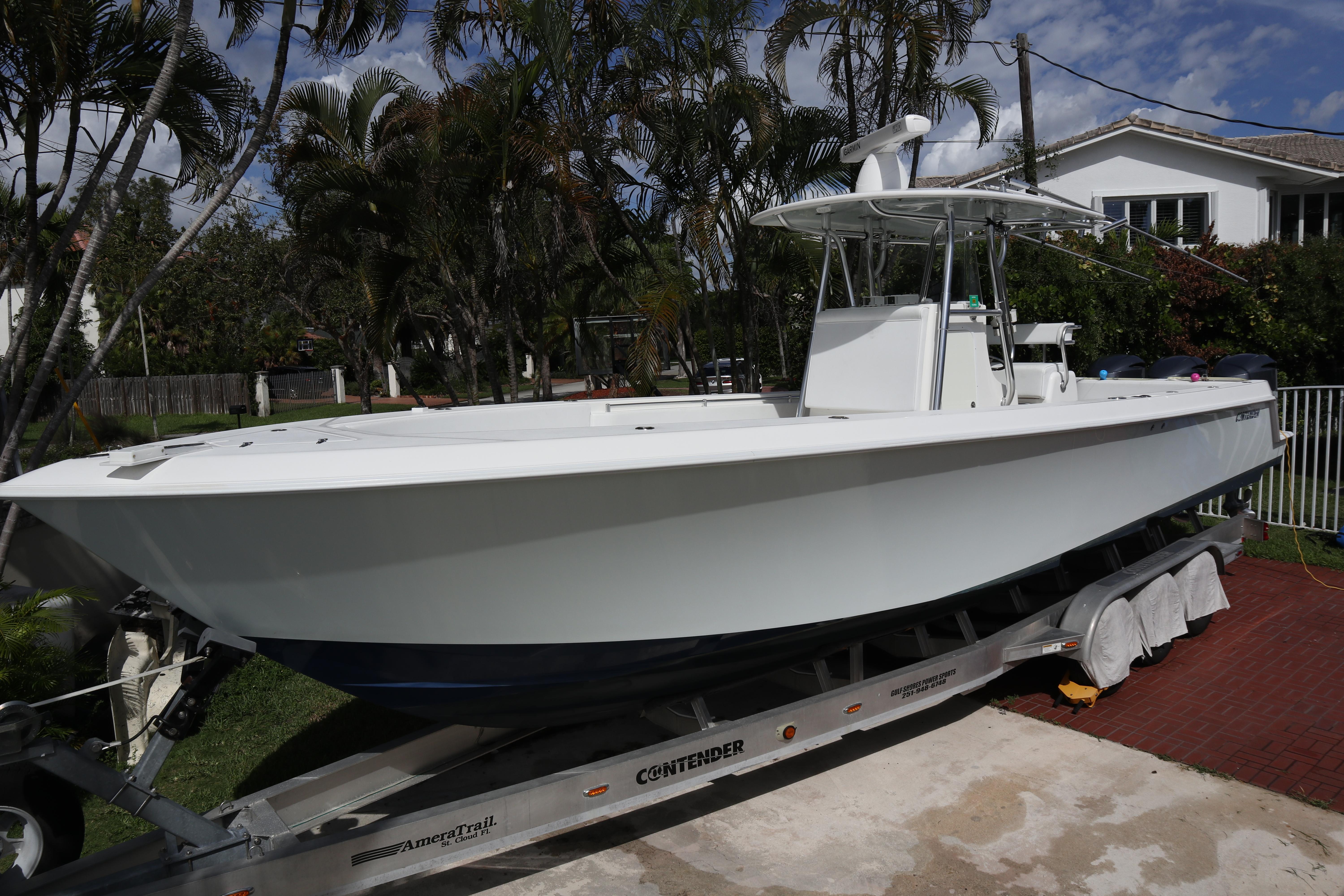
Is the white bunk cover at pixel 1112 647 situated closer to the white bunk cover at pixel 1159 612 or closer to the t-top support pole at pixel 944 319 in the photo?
the white bunk cover at pixel 1159 612

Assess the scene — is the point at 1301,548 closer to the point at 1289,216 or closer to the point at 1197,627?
the point at 1197,627

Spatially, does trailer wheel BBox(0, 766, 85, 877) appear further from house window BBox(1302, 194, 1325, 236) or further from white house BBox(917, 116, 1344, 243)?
house window BBox(1302, 194, 1325, 236)

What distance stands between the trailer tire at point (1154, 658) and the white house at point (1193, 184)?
11862mm

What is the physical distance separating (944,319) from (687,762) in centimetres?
220

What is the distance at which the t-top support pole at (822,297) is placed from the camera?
179 inches

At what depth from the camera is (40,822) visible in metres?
2.64

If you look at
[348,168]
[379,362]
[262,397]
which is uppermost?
[348,168]

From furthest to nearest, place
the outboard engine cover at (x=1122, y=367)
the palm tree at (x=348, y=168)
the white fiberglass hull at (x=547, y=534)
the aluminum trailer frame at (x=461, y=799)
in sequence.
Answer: the palm tree at (x=348, y=168) < the outboard engine cover at (x=1122, y=367) < the white fiberglass hull at (x=547, y=534) < the aluminum trailer frame at (x=461, y=799)

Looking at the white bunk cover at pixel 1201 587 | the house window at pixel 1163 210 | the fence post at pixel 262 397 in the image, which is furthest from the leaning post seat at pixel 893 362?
the fence post at pixel 262 397

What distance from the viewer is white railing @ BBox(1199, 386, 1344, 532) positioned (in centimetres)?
686

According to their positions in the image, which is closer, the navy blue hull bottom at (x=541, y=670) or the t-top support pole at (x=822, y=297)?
the navy blue hull bottom at (x=541, y=670)

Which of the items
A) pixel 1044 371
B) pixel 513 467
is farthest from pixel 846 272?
pixel 513 467

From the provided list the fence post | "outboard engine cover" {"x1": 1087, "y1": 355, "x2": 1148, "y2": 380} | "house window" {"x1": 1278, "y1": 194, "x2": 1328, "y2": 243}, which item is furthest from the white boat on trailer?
the fence post

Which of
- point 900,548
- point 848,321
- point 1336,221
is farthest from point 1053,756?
point 1336,221
